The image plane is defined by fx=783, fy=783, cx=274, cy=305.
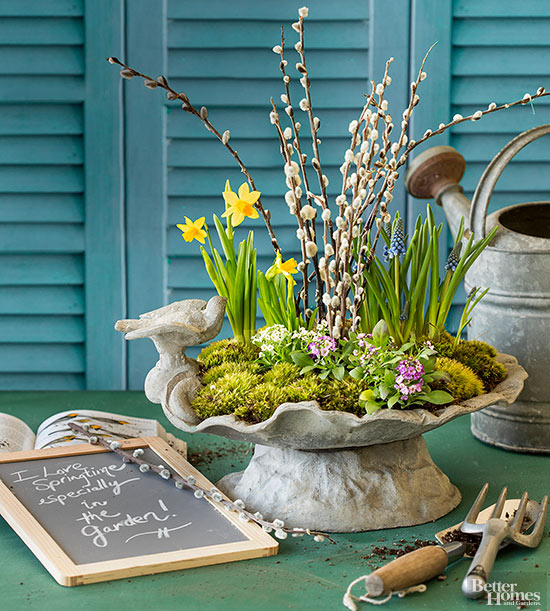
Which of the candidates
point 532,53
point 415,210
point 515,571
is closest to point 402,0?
point 532,53

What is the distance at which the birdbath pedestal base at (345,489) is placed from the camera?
3.51 ft

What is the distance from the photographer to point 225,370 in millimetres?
1123

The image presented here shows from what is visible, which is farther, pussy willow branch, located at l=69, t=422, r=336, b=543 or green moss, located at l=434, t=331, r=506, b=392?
green moss, located at l=434, t=331, r=506, b=392

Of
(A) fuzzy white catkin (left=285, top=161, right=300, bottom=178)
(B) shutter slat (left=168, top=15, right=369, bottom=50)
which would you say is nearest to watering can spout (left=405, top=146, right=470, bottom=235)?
(B) shutter slat (left=168, top=15, right=369, bottom=50)

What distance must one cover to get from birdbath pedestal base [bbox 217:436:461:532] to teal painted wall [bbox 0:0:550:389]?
0.86 meters

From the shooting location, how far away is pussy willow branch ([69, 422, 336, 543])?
1.01 m

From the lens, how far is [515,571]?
94 centimetres

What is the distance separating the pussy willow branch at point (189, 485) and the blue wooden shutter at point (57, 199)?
665 mm

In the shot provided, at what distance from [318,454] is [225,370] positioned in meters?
0.18

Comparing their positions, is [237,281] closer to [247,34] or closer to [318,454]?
[318,454]

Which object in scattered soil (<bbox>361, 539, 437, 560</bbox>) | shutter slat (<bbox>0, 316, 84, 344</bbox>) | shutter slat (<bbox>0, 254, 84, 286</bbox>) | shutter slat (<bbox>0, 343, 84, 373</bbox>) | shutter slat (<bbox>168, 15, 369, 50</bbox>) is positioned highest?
shutter slat (<bbox>168, 15, 369, 50</bbox>)

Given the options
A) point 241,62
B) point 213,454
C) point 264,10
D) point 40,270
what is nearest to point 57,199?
point 40,270

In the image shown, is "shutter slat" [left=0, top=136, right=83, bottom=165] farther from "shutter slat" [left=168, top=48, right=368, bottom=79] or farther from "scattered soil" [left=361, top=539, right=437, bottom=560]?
"scattered soil" [left=361, top=539, right=437, bottom=560]

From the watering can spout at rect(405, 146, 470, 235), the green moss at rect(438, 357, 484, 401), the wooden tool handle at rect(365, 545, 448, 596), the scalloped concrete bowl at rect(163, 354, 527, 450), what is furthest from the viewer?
the watering can spout at rect(405, 146, 470, 235)
